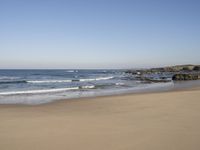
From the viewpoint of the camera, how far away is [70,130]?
274 inches

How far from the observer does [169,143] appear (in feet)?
19.1

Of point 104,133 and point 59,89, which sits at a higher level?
point 104,133

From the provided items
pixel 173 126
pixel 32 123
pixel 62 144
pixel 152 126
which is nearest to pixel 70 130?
pixel 62 144

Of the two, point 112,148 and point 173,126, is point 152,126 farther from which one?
point 112,148

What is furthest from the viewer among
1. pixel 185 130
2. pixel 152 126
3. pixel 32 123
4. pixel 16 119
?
pixel 16 119

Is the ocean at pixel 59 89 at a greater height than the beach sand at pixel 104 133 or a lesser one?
lesser

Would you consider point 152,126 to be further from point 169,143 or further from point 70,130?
point 70,130

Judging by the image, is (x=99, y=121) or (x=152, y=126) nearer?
(x=152, y=126)

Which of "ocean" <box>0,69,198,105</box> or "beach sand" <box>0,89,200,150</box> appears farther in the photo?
"ocean" <box>0,69,198,105</box>

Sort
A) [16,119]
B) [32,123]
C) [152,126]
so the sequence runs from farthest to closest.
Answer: [16,119] < [32,123] < [152,126]

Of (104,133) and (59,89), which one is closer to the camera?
(104,133)

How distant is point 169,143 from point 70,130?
2.72m

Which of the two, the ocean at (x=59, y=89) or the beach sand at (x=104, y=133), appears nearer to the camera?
the beach sand at (x=104, y=133)

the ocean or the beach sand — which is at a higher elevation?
the beach sand
